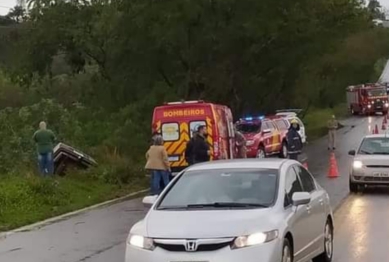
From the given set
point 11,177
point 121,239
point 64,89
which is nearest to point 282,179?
point 121,239

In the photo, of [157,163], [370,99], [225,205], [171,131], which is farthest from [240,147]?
[370,99]

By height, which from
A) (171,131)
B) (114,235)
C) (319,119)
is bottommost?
(319,119)

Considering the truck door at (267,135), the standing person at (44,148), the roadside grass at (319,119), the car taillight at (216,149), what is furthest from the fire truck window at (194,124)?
the roadside grass at (319,119)

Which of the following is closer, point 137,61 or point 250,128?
point 250,128

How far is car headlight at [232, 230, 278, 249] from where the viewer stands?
871 cm

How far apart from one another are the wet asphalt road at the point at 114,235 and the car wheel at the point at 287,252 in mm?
2662

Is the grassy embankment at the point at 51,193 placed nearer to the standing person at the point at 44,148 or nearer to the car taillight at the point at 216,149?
the standing person at the point at 44,148

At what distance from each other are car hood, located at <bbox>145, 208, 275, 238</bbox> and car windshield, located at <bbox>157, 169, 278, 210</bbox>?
1.04 ft

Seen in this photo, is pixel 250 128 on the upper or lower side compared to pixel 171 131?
lower

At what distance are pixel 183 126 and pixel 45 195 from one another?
21.2ft

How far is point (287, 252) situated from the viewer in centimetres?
936

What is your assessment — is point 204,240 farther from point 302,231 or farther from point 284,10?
point 284,10

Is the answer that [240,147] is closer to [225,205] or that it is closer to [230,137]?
[230,137]

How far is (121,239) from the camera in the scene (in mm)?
15297
